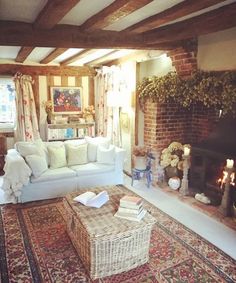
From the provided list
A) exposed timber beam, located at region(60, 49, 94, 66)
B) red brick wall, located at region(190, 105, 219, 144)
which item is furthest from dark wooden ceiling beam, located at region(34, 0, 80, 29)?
red brick wall, located at region(190, 105, 219, 144)

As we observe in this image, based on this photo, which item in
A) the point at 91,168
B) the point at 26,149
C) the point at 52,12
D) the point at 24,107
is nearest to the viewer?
the point at 52,12

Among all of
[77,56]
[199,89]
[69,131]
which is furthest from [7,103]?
[199,89]

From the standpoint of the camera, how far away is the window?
19.3 ft

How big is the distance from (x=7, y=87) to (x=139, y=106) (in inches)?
120

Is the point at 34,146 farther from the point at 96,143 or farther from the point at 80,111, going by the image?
the point at 80,111

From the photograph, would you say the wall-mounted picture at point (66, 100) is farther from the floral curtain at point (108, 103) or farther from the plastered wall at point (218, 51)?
the plastered wall at point (218, 51)

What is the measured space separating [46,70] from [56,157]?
2509mm

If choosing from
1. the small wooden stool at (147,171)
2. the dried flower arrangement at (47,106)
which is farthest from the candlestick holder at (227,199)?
the dried flower arrangement at (47,106)

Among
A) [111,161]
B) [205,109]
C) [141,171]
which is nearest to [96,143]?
[111,161]

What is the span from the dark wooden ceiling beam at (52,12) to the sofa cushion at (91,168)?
2.33 metres

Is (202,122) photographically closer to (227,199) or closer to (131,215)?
(227,199)

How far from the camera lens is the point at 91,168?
14.7 feet

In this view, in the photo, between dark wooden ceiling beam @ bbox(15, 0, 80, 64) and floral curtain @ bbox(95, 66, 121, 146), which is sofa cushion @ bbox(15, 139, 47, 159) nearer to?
floral curtain @ bbox(95, 66, 121, 146)

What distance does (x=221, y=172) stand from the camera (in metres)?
4.04
